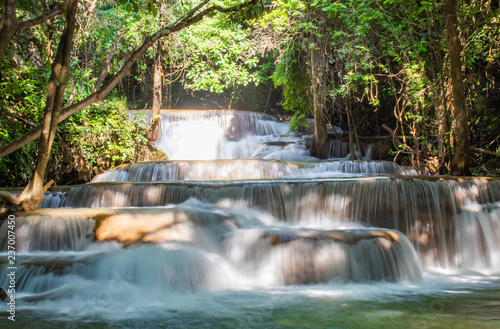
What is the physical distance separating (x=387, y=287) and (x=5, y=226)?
4850 millimetres

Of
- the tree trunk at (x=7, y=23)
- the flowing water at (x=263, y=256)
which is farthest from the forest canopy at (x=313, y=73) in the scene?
the flowing water at (x=263, y=256)

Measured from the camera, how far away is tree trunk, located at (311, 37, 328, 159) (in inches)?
472

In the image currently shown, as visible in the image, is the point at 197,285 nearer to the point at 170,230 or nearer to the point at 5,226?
the point at 170,230

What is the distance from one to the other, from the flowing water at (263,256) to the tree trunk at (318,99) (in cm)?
573

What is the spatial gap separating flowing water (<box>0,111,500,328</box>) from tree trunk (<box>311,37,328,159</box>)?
5.73 m

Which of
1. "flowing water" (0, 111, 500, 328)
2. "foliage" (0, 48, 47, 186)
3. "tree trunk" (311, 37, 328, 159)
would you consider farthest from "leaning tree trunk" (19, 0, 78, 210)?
"tree trunk" (311, 37, 328, 159)

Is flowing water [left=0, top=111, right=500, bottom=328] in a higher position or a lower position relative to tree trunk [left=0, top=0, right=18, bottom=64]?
lower

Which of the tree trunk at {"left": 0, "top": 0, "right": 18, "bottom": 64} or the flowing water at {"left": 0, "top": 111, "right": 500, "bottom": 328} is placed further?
the tree trunk at {"left": 0, "top": 0, "right": 18, "bottom": 64}

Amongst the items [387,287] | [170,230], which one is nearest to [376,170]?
[387,287]

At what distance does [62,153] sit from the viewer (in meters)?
9.57

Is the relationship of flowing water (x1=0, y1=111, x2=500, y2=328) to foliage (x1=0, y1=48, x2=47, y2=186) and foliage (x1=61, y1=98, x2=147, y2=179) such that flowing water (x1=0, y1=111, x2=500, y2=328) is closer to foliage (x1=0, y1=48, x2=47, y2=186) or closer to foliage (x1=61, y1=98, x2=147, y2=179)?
foliage (x1=0, y1=48, x2=47, y2=186)

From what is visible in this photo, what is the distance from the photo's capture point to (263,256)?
5.23 m

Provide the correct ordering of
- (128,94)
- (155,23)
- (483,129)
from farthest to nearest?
(128,94) < (155,23) < (483,129)

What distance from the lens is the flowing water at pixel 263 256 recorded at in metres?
3.77
